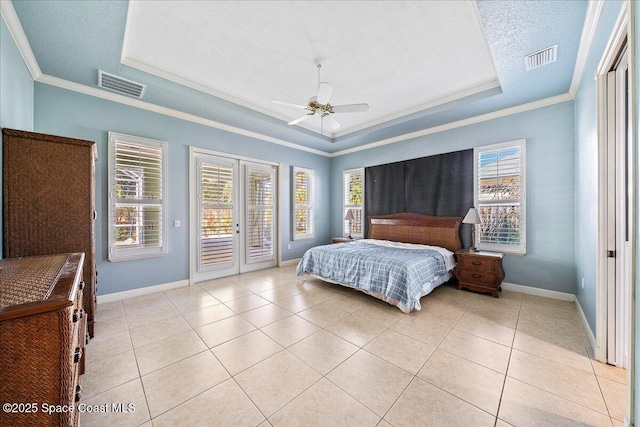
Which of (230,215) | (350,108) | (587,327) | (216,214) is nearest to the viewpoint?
(587,327)

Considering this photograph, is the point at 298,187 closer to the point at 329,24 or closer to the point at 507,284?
the point at 329,24

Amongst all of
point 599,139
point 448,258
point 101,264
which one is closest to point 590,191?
point 599,139

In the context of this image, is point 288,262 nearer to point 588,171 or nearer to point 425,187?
point 425,187

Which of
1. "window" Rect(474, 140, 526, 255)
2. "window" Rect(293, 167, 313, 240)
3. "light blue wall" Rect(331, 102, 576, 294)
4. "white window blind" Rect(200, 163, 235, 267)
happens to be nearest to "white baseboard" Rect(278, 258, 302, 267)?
"window" Rect(293, 167, 313, 240)

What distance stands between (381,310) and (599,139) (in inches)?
103

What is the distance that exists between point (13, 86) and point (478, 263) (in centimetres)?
564

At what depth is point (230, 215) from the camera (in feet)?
15.1

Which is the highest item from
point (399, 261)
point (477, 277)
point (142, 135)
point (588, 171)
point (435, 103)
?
point (435, 103)

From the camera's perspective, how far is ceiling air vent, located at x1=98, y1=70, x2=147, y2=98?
291 centimetres

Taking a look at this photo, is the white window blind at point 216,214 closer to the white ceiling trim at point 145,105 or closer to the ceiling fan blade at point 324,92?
the white ceiling trim at point 145,105

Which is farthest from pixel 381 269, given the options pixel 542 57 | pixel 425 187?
pixel 542 57

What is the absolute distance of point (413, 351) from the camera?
2172mm

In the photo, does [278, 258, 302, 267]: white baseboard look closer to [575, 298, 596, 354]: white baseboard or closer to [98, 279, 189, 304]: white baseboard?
[98, 279, 189, 304]: white baseboard

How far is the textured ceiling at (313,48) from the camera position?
7.15 feet
